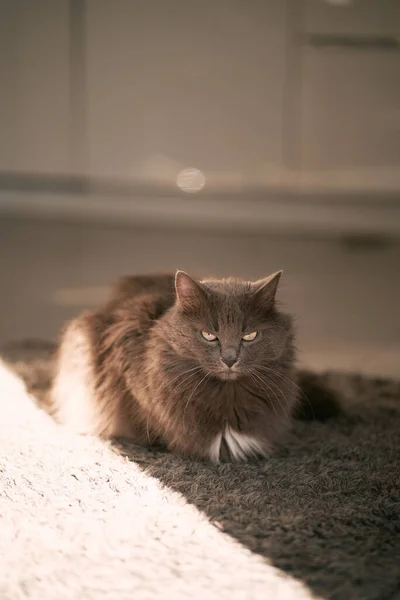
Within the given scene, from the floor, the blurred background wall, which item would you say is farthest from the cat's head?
the floor

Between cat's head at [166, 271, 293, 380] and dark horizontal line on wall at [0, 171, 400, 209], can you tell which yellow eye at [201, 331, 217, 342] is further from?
dark horizontal line on wall at [0, 171, 400, 209]

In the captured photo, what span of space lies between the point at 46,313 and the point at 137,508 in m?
1.72

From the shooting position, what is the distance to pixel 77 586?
1.06 meters

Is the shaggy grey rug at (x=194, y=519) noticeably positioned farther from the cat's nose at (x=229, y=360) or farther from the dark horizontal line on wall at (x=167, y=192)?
the dark horizontal line on wall at (x=167, y=192)

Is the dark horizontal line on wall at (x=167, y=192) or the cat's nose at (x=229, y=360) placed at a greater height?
the dark horizontal line on wall at (x=167, y=192)

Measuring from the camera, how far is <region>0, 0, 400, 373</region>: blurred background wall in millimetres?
2717

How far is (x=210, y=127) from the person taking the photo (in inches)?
112

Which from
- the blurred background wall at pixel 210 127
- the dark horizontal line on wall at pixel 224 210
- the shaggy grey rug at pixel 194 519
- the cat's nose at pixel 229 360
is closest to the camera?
the shaggy grey rug at pixel 194 519

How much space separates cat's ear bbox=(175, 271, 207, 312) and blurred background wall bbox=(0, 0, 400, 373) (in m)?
1.15

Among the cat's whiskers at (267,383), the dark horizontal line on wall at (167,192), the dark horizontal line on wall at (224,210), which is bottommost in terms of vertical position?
the cat's whiskers at (267,383)

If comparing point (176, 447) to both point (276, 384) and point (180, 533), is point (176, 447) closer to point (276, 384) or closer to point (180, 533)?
point (276, 384)

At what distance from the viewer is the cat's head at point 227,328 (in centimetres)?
148

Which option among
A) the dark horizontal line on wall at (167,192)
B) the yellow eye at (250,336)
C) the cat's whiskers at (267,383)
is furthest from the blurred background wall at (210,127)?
the yellow eye at (250,336)

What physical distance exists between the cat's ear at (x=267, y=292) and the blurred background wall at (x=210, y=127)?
1089 mm
